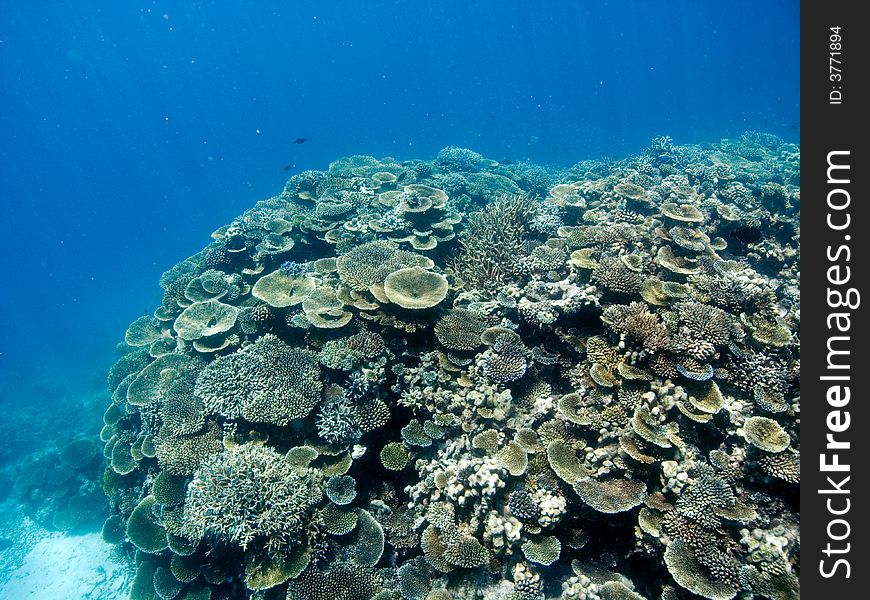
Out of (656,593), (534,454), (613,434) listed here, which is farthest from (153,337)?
(656,593)

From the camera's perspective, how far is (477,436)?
6254mm

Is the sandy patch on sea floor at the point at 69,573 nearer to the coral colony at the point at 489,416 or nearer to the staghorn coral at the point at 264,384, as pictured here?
the coral colony at the point at 489,416

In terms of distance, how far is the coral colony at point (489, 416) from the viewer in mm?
5102

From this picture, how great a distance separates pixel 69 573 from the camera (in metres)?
14.0

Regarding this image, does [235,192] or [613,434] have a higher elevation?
[235,192]

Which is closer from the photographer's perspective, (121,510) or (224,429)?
(224,429)

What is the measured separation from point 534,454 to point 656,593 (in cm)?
211

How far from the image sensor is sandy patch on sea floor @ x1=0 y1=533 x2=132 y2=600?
13.2 m

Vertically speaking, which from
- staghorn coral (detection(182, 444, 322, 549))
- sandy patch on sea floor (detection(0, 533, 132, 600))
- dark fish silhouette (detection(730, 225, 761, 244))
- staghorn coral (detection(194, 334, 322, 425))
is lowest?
sandy patch on sea floor (detection(0, 533, 132, 600))
